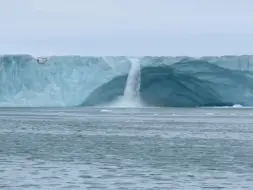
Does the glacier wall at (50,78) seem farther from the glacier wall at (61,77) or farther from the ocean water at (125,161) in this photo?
the ocean water at (125,161)

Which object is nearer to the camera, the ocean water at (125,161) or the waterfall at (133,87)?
the ocean water at (125,161)

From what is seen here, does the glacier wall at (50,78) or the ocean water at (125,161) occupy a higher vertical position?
the glacier wall at (50,78)

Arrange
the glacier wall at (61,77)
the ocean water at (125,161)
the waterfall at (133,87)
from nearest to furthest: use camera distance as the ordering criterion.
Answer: the ocean water at (125,161) < the glacier wall at (61,77) < the waterfall at (133,87)

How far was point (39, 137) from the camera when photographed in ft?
68.1

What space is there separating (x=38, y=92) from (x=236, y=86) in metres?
10.00

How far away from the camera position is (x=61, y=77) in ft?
117

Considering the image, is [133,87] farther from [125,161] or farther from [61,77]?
[125,161]

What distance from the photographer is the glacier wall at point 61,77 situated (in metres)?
35.6

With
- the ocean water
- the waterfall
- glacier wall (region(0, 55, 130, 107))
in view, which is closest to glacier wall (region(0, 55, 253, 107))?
glacier wall (region(0, 55, 130, 107))

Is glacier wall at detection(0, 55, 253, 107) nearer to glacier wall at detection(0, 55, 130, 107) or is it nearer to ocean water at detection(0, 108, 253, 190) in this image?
glacier wall at detection(0, 55, 130, 107)

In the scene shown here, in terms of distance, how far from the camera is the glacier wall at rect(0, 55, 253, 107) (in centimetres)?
3559

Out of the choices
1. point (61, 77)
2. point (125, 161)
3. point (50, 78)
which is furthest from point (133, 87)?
point (125, 161)

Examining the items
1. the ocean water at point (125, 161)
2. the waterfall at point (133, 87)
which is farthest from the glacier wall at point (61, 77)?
the ocean water at point (125, 161)

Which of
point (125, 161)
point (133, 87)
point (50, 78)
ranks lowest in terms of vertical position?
point (125, 161)
